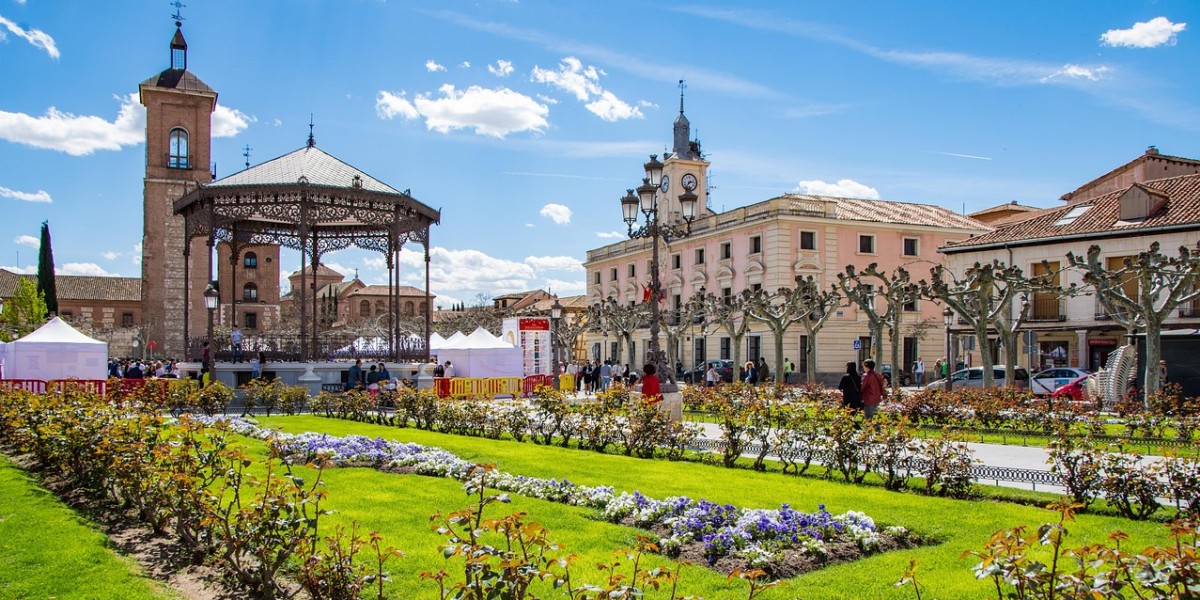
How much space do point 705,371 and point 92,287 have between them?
62.9 m

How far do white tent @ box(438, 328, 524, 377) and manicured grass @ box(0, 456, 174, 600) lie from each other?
61.8ft

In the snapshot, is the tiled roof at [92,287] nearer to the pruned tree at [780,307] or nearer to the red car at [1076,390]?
the pruned tree at [780,307]

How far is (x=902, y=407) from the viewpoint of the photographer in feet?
58.6

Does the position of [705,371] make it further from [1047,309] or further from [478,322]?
[478,322]

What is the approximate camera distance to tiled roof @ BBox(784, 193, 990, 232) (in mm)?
43719

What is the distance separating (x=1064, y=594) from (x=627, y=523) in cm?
445

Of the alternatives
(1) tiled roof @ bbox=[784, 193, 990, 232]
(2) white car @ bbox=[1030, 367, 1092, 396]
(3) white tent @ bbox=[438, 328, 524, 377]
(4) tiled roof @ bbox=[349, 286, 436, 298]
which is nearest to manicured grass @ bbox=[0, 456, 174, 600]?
(3) white tent @ bbox=[438, 328, 524, 377]

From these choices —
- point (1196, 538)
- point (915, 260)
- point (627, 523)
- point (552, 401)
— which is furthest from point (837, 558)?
point (915, 260)

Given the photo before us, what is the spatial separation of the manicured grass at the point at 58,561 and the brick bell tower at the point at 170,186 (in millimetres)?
47693

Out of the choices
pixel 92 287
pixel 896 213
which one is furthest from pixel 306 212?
pixel 92 287

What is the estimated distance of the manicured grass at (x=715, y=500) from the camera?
226 inches

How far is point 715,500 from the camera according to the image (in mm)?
8469

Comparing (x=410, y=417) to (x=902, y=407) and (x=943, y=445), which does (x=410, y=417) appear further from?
(x=943, y=445)

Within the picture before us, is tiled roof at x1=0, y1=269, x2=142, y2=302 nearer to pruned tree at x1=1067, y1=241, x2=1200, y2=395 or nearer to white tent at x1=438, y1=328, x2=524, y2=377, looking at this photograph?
white tent at x1=438, y1=328, x2=524, y2=377
